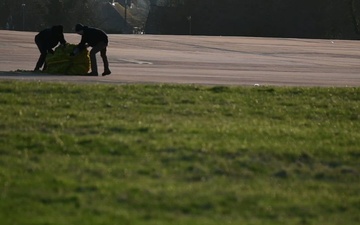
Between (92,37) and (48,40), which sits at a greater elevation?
(92,37)

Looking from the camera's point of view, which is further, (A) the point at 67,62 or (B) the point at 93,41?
(B) the point at 93,41

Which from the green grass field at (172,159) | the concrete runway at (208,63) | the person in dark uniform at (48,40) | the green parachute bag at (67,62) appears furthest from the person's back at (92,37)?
the green grass field at (172,159)

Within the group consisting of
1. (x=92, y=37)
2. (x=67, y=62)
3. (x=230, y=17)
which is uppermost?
(x=92, y=37)

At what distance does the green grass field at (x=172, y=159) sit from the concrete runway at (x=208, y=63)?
5177 mm

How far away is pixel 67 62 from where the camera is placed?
2220 cm

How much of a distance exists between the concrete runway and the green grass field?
518cm

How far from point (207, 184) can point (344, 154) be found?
253 cm

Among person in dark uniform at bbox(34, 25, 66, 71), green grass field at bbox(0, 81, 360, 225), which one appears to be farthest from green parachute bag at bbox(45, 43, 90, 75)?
green grass field at bbox(0, 81, 360, 225)

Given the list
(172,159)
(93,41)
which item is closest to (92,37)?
(93,41)

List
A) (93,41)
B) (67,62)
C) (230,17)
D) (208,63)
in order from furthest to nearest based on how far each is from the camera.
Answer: (230,17)
(208,63)
(93,41)
(67,62)

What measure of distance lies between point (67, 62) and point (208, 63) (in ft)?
29.1

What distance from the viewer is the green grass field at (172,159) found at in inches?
346

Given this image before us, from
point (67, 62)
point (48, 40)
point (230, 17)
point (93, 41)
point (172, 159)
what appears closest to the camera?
point (172, 159)

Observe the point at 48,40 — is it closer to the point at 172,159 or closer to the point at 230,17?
the point at 172,159
